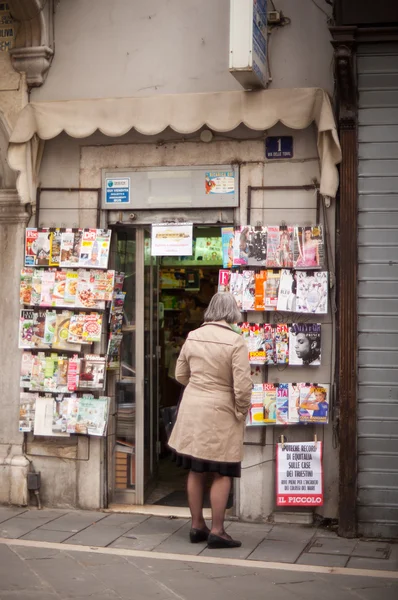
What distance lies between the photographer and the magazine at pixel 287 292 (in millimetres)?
7699

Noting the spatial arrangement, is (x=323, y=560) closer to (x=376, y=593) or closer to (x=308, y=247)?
(x=376, y=593)

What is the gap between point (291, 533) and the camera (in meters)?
7.50

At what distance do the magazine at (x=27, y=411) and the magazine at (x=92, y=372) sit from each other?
0.49 meters

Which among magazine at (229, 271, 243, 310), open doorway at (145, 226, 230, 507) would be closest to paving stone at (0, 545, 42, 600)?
magazine at (229, 271, 243, 310)

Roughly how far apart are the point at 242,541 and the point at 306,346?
165 centimetres

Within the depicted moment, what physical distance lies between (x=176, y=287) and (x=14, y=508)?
3.59 metres

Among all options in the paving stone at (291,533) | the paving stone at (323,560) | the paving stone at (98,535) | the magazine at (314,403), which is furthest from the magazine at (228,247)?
the paving stone at (323,560)

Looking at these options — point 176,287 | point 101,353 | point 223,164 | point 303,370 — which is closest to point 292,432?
point 303,370

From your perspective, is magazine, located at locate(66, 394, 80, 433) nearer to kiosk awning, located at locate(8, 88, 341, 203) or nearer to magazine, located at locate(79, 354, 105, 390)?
magazine, located at locate(79, 354, 105, 390)

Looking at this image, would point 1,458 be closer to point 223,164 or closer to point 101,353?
point 101,353

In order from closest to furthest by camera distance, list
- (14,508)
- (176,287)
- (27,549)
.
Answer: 1. (27,549)
2. (14,508)
3. (176,287)

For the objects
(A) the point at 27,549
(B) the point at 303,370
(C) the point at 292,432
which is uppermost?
(B) the point at 303,370

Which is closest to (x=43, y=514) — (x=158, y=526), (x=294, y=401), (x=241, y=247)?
(x=158, y=526)

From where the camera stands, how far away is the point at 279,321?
783 cm
